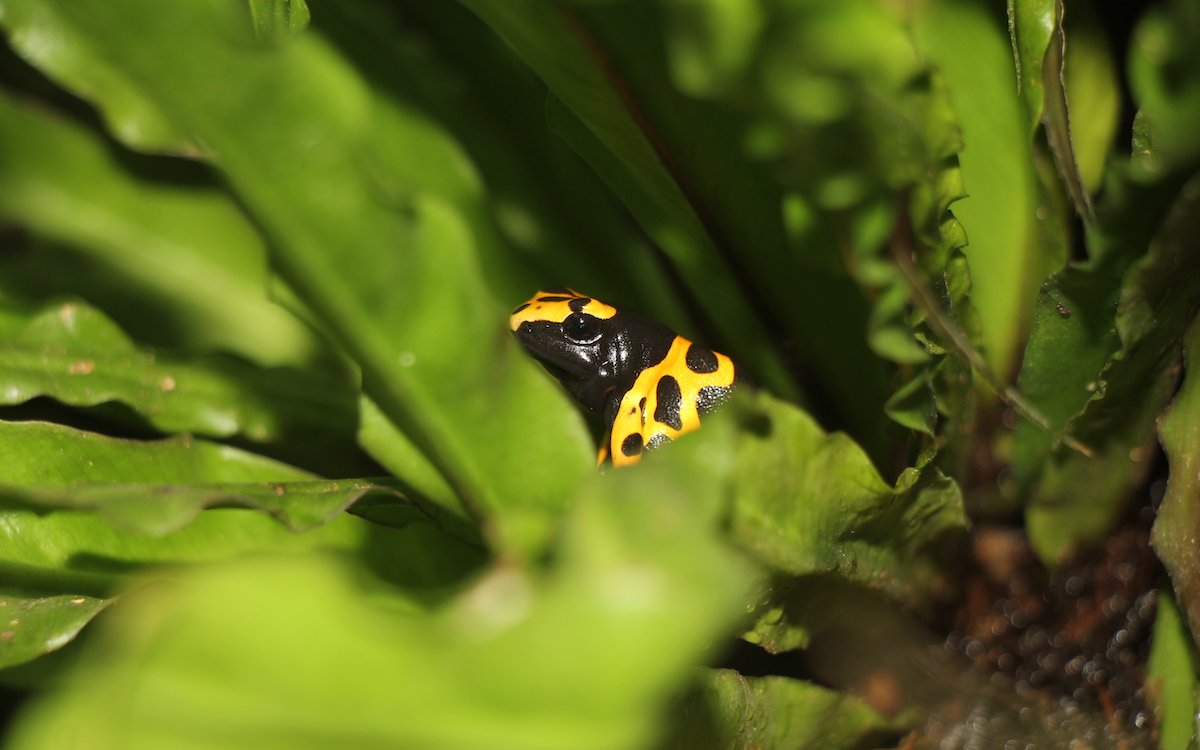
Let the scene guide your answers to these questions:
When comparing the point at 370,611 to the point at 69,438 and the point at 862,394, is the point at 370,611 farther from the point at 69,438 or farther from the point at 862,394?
the point at 862,394

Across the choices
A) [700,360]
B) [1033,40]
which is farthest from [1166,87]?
[700,360]

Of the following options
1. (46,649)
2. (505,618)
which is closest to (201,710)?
(505,618)

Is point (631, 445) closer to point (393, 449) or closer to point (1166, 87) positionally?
point (393, 449)

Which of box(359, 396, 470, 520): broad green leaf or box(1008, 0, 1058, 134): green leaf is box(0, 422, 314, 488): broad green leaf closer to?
box(359, 396, 470, 520): broad green leaf

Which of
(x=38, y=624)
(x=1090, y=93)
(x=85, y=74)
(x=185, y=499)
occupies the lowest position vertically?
(x=38, y=624)

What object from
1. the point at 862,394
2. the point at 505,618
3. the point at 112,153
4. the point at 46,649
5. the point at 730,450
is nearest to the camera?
the point at 505,618

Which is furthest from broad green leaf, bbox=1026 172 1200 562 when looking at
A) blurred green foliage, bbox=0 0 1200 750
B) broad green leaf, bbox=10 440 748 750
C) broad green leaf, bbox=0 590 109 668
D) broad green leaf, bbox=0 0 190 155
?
broad green leaf, bbox=0 590 109 668
